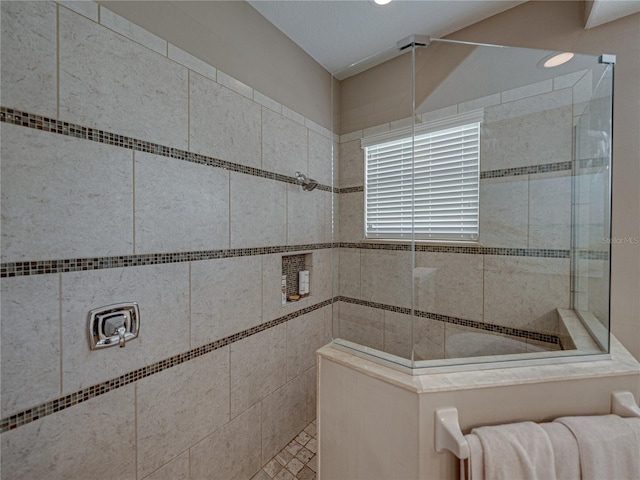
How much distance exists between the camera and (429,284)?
1425 mm

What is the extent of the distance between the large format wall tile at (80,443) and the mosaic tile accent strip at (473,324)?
41.8 inches

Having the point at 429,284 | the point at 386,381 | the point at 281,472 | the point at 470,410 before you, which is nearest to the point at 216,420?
the point at 281,472

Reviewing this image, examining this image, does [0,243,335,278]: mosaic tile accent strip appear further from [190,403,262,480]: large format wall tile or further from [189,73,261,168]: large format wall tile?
[190,403,262,480]: large format wall tile

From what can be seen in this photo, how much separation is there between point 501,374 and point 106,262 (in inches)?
55.9

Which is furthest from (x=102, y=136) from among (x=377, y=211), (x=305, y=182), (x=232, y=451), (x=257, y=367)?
(x=232, y=451)

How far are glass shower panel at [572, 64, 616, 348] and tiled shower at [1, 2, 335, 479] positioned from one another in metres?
1.54

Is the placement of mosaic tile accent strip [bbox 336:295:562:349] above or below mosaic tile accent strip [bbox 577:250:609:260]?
below

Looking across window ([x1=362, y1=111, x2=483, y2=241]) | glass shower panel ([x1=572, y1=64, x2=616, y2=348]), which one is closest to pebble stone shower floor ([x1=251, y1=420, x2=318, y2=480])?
window ([x1=362, y1=111, x2=483, y2=241])

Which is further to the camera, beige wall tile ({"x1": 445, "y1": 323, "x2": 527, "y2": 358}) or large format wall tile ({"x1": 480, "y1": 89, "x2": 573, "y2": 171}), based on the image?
large format wall tile ({"x1": 480, "y1": 89, "x2": 573, "y2": 171})

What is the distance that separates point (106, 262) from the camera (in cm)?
96

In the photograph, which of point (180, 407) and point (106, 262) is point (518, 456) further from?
point (106, 262)

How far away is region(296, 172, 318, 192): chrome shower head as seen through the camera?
70.4 inches

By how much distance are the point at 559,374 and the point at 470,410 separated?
332 mm

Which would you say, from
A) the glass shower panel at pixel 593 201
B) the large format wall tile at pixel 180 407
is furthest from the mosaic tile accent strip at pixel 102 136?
the glass shower panel at pixel 593 201
